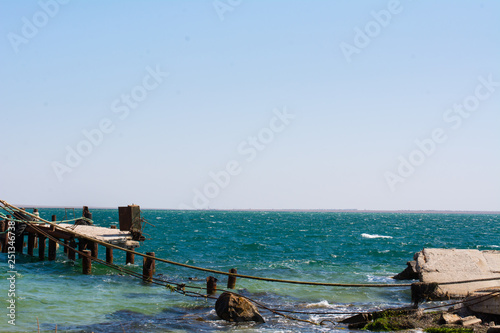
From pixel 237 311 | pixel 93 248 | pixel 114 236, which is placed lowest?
pixel 237 311

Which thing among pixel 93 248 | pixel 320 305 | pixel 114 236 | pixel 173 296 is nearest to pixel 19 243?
pixel 93 248

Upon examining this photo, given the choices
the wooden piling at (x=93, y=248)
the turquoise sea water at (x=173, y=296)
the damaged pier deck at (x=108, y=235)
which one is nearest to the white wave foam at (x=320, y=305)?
the turquoise sea water at (x=173, y=296)

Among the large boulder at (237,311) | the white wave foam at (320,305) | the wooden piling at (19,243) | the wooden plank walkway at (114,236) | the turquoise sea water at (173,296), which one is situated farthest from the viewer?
the wooden piling at (19,243)

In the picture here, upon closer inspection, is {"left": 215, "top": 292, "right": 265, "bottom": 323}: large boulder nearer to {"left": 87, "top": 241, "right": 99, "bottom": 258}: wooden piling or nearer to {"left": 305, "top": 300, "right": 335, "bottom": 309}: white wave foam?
{"left": 305, "top": 300, "right": 335, "bottom": 309}: white wave foam

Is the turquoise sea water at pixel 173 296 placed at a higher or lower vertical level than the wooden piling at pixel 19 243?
lower

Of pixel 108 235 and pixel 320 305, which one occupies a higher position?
pixel 108 235

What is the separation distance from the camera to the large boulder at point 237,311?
14945mm

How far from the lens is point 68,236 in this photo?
80.8 ft

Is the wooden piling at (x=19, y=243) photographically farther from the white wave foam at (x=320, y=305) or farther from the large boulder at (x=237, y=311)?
the white wave foam at (x=320, y=305)

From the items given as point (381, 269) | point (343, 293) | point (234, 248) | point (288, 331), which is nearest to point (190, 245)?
point (234, 248)

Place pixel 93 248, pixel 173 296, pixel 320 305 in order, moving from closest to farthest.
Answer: pixel 320 305 → pixel 173 296 → pixel 93 248

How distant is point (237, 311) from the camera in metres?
15.0

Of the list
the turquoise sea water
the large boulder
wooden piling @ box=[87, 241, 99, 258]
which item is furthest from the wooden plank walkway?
the large boulder

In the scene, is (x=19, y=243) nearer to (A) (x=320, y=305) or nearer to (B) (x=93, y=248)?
(B) (x=93, y=248)
